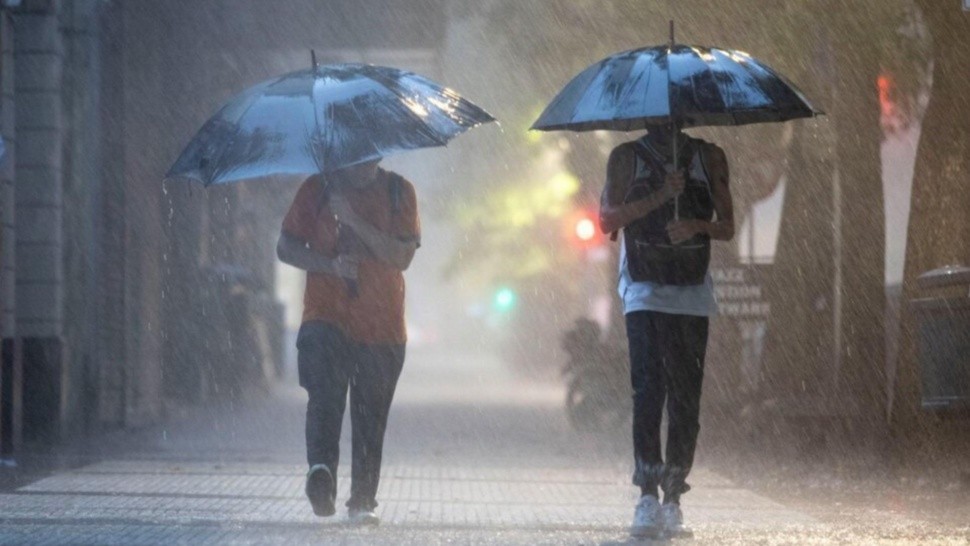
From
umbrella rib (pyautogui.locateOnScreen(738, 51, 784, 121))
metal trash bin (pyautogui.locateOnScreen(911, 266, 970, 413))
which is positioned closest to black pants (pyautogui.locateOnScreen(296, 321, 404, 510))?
umbrella rib (pyautogui.locateOnScreen(738, 51, 784, 121))

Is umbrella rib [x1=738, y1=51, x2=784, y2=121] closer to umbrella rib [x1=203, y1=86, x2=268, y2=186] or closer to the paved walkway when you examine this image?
the paved walkway

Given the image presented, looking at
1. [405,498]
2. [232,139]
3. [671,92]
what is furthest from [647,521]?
[405,498]

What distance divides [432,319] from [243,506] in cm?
10034

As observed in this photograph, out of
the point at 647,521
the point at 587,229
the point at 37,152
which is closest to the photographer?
the point at 647,521

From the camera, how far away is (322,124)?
7641 millimetres

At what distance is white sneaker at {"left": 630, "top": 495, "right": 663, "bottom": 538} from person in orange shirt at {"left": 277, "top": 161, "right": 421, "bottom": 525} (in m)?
1.11

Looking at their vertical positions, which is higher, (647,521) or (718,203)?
(718,203)

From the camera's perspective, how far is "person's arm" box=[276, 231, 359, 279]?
7.82 meters

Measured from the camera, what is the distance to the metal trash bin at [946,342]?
11500 millimetres

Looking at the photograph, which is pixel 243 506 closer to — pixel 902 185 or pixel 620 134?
pixel 902 185

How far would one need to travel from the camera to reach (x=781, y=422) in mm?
14664

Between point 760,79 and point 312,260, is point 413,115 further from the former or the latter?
point 760,79

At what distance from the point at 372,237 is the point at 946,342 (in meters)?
5.00

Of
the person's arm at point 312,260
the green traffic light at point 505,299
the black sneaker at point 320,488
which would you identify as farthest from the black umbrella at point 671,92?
the green traffic light at point 505,299
